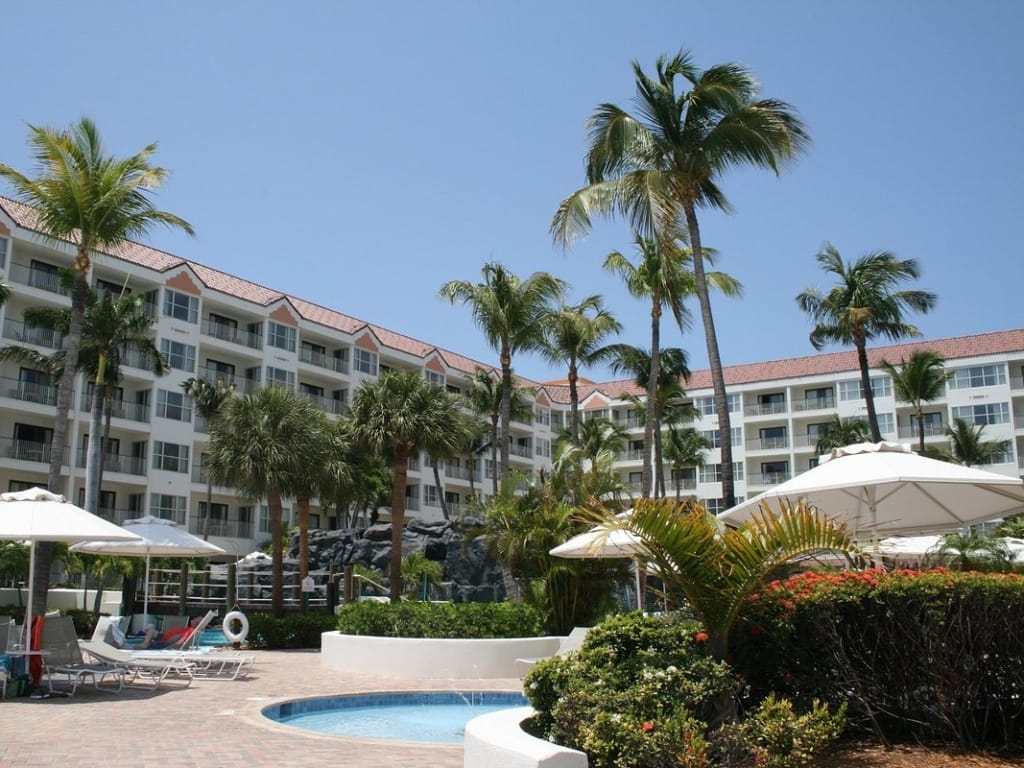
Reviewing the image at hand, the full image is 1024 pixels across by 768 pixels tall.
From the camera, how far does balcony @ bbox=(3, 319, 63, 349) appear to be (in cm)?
3953

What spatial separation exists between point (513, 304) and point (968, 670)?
78.2 feet

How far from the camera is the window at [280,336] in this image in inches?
2024

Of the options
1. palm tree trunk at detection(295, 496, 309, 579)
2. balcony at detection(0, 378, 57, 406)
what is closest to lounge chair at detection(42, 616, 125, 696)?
palm tree trunk at detection(295, 496, 309, 579)

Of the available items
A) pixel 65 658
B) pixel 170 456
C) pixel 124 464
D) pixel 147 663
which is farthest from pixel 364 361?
pixel 65 658

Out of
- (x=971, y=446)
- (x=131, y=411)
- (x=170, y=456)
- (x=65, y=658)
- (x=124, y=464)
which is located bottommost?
(x=65, y=658)

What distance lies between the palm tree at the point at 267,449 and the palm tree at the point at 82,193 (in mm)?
4466

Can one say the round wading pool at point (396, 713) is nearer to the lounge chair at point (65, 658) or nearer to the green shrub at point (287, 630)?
the lounge chair at point (65, 658)

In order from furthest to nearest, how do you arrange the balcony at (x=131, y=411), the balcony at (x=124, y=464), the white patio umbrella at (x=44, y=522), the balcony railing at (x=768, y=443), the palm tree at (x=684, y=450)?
the balcony railing at (x=768, y=443)
the palm tree at (x=684, y=450)
the balcony at (x=131, y=411)
the balcony at (x=124, y=464)
the white patio umbrella at (x=44, y=522)

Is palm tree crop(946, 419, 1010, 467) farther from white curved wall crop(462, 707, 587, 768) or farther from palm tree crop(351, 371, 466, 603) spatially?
white curved wall crop(462, 707, 587, 768)

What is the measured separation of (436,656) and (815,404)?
52.7 meters

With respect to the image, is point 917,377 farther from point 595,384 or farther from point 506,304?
point 595,384

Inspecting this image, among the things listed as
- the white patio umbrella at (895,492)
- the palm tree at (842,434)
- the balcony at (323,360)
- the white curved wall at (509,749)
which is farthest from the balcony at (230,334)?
the white curved wall at (509,749)

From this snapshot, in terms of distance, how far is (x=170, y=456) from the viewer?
45.4 m

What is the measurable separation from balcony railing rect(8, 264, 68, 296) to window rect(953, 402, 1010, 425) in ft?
170
